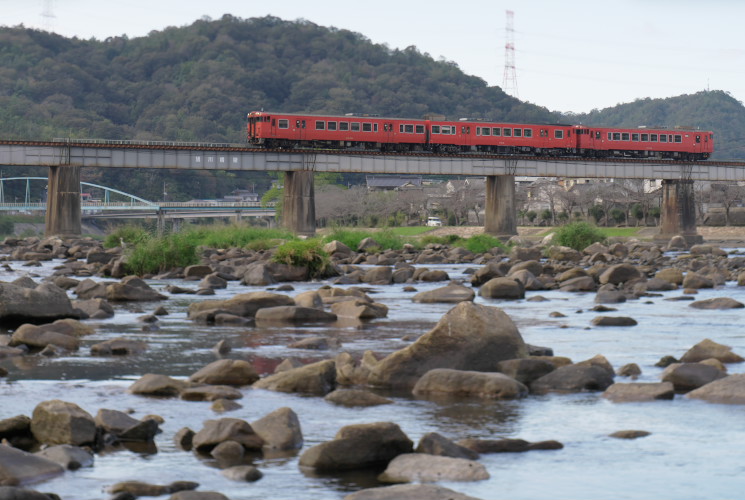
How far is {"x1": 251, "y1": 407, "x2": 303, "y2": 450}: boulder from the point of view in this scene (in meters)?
9.34

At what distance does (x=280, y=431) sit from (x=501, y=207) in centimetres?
7119

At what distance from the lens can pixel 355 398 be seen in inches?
445

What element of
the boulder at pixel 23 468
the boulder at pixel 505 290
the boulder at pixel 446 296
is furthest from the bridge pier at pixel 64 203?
the boulder at pixel 23 468

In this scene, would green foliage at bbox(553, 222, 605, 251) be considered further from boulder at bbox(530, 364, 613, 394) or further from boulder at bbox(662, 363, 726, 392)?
boulder at bbox(530, 364, 613, 394)

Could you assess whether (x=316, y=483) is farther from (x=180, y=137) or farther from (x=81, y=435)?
(x=180, y=137)

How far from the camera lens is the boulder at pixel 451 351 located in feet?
41.1

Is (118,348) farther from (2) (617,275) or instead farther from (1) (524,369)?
(2) (617,275)

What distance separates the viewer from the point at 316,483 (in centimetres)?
825

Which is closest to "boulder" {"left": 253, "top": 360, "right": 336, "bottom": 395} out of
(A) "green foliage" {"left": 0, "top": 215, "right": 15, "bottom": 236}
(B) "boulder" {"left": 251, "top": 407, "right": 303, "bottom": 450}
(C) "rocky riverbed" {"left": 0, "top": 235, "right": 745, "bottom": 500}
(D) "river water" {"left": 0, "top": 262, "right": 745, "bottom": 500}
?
(C) "rocky riverbed" {"left": 0, "top": 235, "right": 745, "bottom": 500}

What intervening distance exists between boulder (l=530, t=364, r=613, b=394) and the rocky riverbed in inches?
0.8

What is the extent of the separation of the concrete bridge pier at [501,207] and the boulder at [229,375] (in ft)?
218

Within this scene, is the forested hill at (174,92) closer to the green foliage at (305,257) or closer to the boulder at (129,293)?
the green foliage at (305,257)

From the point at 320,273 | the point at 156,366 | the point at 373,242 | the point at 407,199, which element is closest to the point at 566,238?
the point at 373,242

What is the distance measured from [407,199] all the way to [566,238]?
72.0 meters
